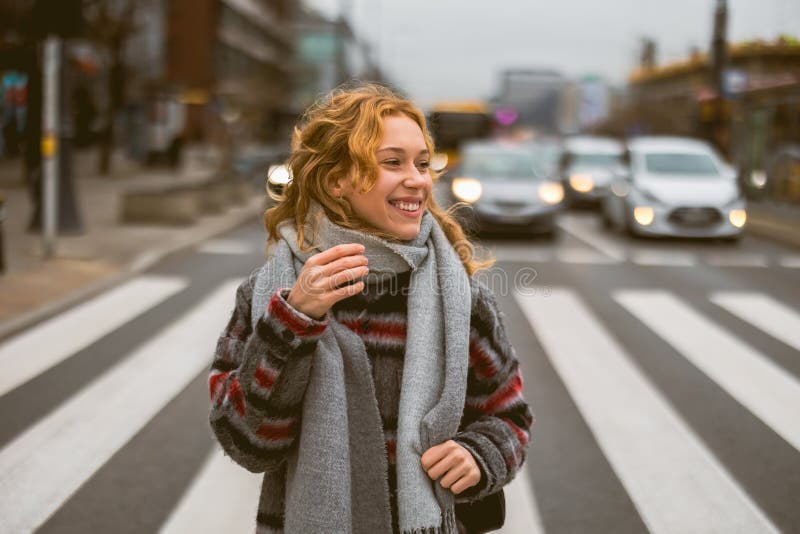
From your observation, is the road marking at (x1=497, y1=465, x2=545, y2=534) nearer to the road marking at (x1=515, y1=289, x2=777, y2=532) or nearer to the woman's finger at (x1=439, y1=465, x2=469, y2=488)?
the road marking at (x1=515, y1=289, x2=777, y2=532)

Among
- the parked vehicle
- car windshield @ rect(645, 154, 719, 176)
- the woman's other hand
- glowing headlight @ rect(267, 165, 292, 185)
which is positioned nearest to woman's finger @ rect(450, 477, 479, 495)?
the woman's other hand

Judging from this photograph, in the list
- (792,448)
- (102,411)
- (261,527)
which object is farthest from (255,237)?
(261,527)

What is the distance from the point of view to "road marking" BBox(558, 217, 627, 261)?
14148 millimetres

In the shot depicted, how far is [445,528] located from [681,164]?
52.4 feet

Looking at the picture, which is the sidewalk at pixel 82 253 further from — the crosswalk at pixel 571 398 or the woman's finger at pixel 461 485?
the woman's finger at pixel 461 485

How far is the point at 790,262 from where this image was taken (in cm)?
1352

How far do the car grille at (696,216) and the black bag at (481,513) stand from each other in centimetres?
1388

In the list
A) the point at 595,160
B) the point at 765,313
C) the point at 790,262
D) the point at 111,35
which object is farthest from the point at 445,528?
the point at 111,35

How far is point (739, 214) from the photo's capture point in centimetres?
1531

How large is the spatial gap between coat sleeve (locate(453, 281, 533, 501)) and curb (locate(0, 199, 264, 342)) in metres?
6.18

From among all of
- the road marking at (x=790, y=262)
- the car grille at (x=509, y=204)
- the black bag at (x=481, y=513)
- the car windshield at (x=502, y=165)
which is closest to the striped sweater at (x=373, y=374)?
the black bag at (x=481, y=513)

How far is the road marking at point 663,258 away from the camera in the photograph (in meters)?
13.0

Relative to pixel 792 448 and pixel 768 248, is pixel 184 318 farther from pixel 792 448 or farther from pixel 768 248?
pixel 768 248

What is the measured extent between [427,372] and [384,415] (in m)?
0.14
